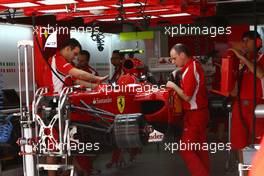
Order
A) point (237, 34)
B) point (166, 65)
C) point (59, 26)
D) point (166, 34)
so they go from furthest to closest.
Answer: point (166, 34)
point (166, 65)
point (237, 34)
point (59, 26)

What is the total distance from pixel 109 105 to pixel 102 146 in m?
0.52

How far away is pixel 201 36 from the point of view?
9461 millimetres

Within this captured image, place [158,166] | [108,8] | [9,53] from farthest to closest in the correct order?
1. [158,166]
2. [9,53]
3. [108,8]

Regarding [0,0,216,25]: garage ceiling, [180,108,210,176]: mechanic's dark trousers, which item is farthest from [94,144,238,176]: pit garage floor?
[0,0,216,25]: garage ceiling

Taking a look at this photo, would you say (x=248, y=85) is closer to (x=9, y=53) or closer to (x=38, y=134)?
(x=38, y=134)

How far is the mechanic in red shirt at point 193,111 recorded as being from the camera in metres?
4.82

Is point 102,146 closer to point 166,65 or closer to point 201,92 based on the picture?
point 201,92

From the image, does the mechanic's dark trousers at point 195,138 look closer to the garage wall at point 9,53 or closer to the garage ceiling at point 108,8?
the garage ceiling at point 108,8

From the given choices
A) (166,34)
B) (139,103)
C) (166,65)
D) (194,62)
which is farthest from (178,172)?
(166,34)

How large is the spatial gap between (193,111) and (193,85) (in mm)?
283

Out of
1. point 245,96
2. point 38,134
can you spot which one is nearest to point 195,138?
point 245,96

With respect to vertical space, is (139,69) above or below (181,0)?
below

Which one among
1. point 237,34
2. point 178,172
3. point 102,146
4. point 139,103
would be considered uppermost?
point 237,34

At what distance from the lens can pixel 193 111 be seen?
4.97 metres
